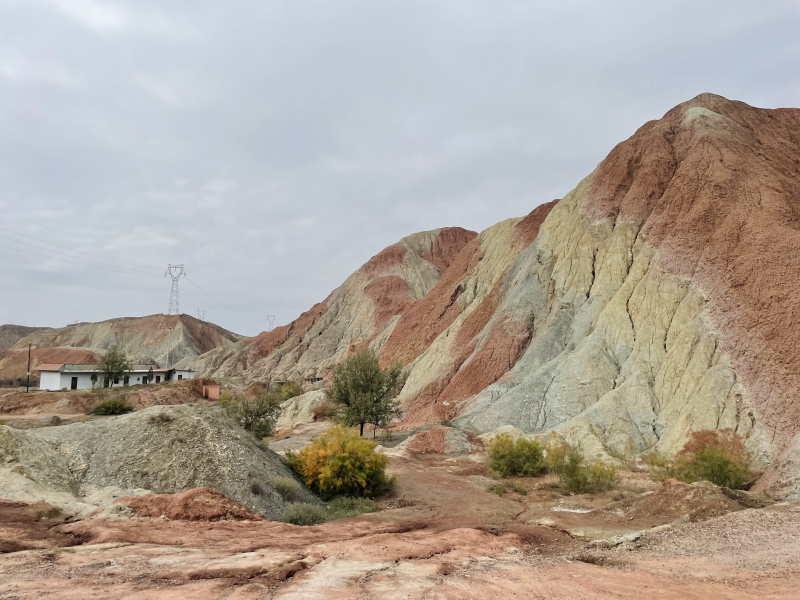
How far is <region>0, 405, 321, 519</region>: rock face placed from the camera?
13148 millimetres

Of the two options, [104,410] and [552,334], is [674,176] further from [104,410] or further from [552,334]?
[104,410]

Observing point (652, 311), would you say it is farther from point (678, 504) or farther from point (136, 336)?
point (136, 336)

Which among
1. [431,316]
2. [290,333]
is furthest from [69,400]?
[290,333]

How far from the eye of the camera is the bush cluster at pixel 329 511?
14.1 metres

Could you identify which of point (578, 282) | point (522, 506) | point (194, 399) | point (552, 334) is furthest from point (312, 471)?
point (194, 399)

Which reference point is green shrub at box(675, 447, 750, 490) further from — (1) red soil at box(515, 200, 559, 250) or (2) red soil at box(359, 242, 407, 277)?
(2) red soil at box(359, 242, 407, 277)

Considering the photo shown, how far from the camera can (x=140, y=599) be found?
657 centimetres

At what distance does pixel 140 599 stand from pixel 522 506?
42.7 ft

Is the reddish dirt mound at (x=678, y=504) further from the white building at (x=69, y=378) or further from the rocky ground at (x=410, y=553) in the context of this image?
the white building at (x=69, y=378)

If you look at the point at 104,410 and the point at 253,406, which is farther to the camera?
the point at 104,410

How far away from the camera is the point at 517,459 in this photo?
23.1 m

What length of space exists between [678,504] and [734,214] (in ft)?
75.4

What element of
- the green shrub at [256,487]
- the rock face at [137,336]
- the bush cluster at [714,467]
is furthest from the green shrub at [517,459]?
the rock face at [137,336]

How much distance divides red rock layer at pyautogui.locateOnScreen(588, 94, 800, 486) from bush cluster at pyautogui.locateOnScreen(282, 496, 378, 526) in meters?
13.9
